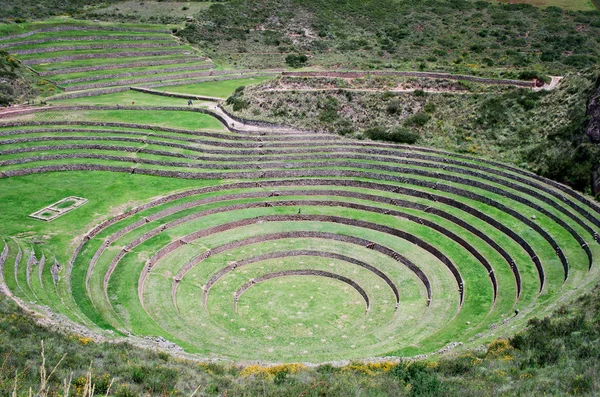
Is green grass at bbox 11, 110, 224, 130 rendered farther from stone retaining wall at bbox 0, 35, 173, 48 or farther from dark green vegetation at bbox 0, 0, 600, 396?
stone retaining wall at bbox 0, 35, 173, 48

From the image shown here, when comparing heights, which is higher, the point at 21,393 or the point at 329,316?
the point at 21,393

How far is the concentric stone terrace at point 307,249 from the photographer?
26812 mm

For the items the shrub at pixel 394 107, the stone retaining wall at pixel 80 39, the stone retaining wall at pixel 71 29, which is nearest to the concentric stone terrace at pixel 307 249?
the shrub at pixel 394 107

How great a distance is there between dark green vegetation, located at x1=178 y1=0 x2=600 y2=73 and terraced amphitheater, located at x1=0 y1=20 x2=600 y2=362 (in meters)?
25.8

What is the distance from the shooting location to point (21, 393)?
533 inches

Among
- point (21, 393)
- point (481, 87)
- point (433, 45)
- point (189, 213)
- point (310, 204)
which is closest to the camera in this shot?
point (21, 393)

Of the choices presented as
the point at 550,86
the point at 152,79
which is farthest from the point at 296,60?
the point at 550,86

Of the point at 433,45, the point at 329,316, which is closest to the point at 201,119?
the point at 329,316

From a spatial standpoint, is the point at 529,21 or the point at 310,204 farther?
the point at 529,21

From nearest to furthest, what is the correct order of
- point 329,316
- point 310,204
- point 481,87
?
point 329,316 → point 310,204 → point 481,87

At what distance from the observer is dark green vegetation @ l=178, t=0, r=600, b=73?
2844 inches

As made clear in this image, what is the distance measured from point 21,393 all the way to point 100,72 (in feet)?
207

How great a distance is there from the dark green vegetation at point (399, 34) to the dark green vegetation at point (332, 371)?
48197 mm

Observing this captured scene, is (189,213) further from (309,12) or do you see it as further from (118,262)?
(309,12)
